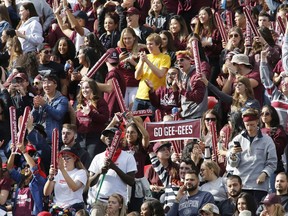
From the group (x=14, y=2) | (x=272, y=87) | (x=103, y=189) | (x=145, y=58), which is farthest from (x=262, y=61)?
(x=14, y=2)

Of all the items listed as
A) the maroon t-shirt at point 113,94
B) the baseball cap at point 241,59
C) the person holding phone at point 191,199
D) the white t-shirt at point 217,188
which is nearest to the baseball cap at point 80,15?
the maroon t-shirt at point 113,94

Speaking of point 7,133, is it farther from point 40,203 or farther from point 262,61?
point 262,61

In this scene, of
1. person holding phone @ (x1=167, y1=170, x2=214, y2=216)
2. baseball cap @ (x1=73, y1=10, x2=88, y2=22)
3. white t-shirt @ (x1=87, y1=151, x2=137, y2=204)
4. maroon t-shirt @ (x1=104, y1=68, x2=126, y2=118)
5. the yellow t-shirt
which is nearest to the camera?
person holding phone @ (x1=167, y1=170, x2=214, y2=216)

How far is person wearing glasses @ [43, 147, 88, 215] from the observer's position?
19.0m

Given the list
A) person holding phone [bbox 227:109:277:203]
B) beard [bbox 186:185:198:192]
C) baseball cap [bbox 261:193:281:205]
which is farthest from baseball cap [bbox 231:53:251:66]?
baseball cap [bbox 261:193:281:205]

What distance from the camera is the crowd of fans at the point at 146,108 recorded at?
1862 cm

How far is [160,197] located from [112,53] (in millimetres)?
3445

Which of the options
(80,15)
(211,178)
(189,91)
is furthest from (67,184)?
(80,15)

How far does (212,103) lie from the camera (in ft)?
69.8

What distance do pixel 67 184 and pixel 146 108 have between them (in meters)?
2.94

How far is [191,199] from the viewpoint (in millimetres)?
18000

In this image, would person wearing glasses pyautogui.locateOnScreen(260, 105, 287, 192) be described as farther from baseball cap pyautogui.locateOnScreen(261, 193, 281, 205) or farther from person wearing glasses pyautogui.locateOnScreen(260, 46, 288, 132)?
baseball cap pyautogui.locateOnScreen(261, 193, 281, 205)

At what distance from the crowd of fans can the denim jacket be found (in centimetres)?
1

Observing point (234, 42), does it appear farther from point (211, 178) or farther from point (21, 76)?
point (211, 178)
